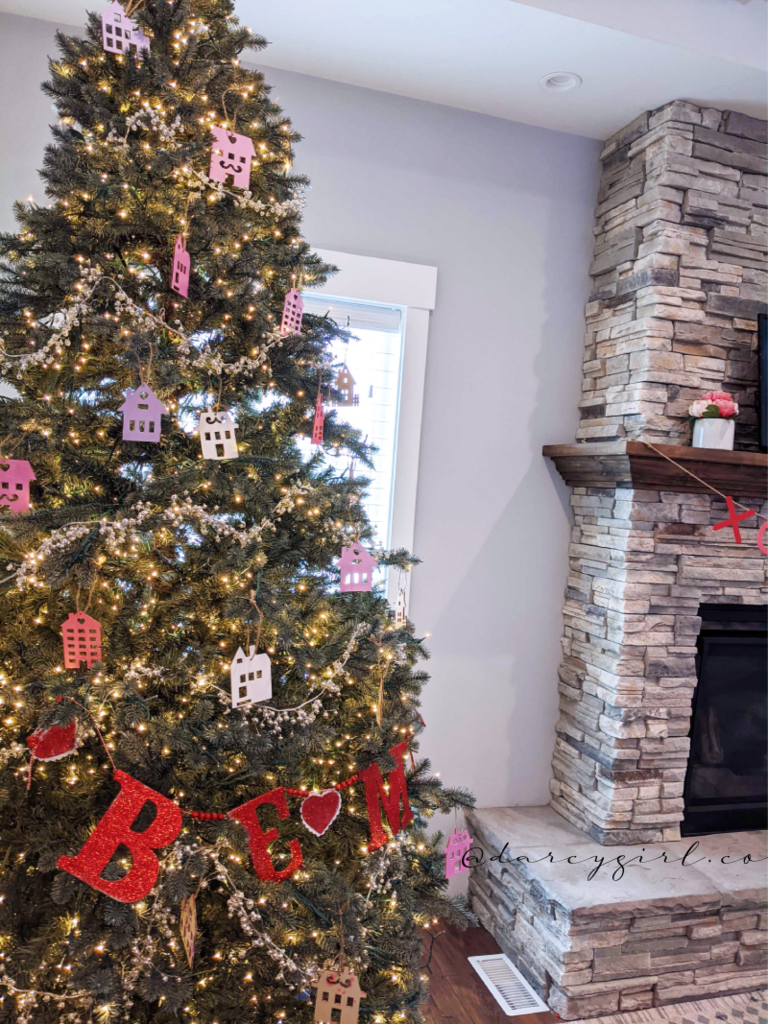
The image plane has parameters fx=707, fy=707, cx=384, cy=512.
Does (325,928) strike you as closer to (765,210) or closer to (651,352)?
(651,352)

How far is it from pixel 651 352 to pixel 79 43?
5.95ft

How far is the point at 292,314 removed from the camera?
1.45 metres

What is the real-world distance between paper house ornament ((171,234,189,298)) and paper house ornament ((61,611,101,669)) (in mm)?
602

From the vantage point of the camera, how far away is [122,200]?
1291 mm

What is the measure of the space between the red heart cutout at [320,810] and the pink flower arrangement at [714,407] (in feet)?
5.65

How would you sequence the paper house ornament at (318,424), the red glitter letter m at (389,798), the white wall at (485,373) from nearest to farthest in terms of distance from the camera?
the red glitter letter m at (389,798) < the paper house ornament at (318,424) < the white wall at (485,373)

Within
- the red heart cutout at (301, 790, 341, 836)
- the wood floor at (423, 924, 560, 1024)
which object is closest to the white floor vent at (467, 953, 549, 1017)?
the wood floor at (423, 924, 560, 1024)

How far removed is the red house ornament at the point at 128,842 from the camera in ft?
3.73

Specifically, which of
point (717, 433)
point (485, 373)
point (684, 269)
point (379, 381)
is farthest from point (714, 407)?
point (379, 381)

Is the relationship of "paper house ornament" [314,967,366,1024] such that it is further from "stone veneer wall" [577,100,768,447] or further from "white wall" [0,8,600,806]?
"stone veneer wall" [577,100,768,447]

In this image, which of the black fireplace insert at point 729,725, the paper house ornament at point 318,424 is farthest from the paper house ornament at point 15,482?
the black fireplace insert at point 729,725

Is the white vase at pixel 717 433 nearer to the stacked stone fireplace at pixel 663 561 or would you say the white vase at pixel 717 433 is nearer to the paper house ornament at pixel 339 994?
the stacked stone fireplace at pixel 663 561

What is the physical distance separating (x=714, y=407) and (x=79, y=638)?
79.1 inches

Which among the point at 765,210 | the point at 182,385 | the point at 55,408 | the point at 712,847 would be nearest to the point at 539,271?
the point at 765,210
